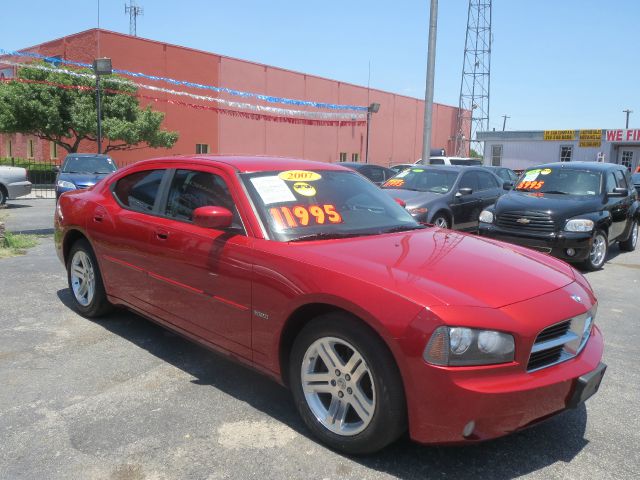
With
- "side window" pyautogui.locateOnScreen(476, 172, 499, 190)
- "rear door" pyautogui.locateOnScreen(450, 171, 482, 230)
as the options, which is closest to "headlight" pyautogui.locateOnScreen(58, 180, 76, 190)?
"rear door" pyautogui.locateOnScreen(450, 171, 482, 230)

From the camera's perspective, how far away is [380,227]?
3848 mm

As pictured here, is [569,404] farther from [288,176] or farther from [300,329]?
[288,176]

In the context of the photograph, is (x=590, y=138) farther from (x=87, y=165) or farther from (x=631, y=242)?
(x=87, y=165)

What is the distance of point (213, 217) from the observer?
3.37 metres

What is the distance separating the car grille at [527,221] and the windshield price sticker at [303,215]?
520 cm

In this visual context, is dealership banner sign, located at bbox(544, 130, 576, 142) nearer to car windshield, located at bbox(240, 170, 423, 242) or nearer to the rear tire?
the rear tire

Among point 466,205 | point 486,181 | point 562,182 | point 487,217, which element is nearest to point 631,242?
point 562,182

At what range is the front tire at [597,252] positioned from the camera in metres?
→ 8.09

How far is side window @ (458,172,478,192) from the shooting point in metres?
10.7

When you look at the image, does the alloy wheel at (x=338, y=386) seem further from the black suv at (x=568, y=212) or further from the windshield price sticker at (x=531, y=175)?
the windshield price sticker at (x=531, y=175)

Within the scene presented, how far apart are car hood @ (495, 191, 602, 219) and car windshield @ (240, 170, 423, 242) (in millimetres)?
4565

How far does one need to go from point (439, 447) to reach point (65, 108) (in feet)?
83.8

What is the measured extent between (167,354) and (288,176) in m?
1.73

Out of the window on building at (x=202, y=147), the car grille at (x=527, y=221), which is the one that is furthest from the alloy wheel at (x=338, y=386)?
the window on building at (x=202, y=147)
